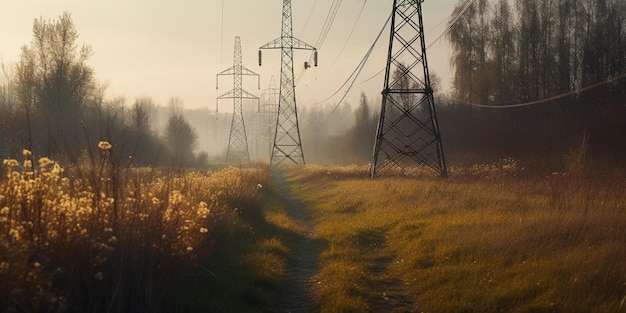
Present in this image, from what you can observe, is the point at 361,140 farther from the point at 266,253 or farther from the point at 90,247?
the point at 90,247

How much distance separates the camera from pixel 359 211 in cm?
1686

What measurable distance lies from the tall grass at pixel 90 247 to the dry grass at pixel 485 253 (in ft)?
7.35

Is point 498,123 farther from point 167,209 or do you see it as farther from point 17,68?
point 167,209

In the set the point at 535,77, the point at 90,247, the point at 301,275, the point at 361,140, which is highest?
the point at 535,77

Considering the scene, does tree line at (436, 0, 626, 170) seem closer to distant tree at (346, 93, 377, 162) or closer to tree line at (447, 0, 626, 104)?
tree line at (447, 0, 626, 104)

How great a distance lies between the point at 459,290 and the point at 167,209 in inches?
161

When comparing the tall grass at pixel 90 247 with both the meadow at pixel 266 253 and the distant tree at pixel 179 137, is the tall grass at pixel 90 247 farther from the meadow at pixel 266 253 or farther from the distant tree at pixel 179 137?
the distant tree at pixel 179 137

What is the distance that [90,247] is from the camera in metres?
5.39

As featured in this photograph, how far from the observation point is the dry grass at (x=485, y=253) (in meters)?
6.70

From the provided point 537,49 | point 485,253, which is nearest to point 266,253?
point 485,253

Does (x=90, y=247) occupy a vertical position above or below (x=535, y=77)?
below

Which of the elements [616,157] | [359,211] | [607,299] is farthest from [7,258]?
[616,157]

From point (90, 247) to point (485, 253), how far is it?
5996 mm

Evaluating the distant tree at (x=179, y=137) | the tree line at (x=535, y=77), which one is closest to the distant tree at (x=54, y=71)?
the distant tree at (x=179, y=137)
